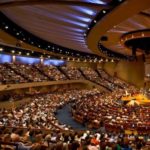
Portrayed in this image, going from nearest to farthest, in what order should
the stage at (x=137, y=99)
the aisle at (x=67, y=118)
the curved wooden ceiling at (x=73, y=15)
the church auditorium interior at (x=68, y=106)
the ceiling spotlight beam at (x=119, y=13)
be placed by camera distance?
the ceiling spotlight beam at (x=119, y=13)
the church auditorium interior at (x=68, y=106)
the curved wooden ceiling at (x=73, y=15)
the aisle at (x=67, y=118)
the stage at (x=137, y=99)

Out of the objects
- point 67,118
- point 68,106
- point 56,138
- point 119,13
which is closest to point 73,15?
point 119,13

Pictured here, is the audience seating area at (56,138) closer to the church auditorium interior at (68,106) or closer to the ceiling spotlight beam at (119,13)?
the church auditorium interior at (68,106)

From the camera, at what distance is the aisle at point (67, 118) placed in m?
27.1

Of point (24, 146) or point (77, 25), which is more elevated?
point (77, 25)

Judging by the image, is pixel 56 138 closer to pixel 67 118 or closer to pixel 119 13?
pixel 119 13

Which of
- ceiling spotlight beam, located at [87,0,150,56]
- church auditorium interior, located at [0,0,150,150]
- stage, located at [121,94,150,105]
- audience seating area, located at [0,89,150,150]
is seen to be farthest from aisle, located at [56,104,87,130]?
ceiling spotlight beam, located at [87,0,150,56]

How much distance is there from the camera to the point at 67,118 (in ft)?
103

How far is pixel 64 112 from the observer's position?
35406 mm

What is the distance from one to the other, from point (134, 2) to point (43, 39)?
21.9 meters

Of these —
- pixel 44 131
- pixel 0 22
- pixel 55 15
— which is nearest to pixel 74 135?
pixel 44 131

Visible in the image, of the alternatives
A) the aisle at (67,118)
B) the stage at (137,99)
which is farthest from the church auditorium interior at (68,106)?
the stage at (137,99)

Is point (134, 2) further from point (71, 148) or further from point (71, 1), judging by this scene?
point (71, 148)

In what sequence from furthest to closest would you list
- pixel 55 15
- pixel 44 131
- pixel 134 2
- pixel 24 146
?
pixel 55 15, pixel 44 131, pixel 134 2, pixel 24 146

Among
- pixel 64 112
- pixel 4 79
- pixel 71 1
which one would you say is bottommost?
pixel 64 112
